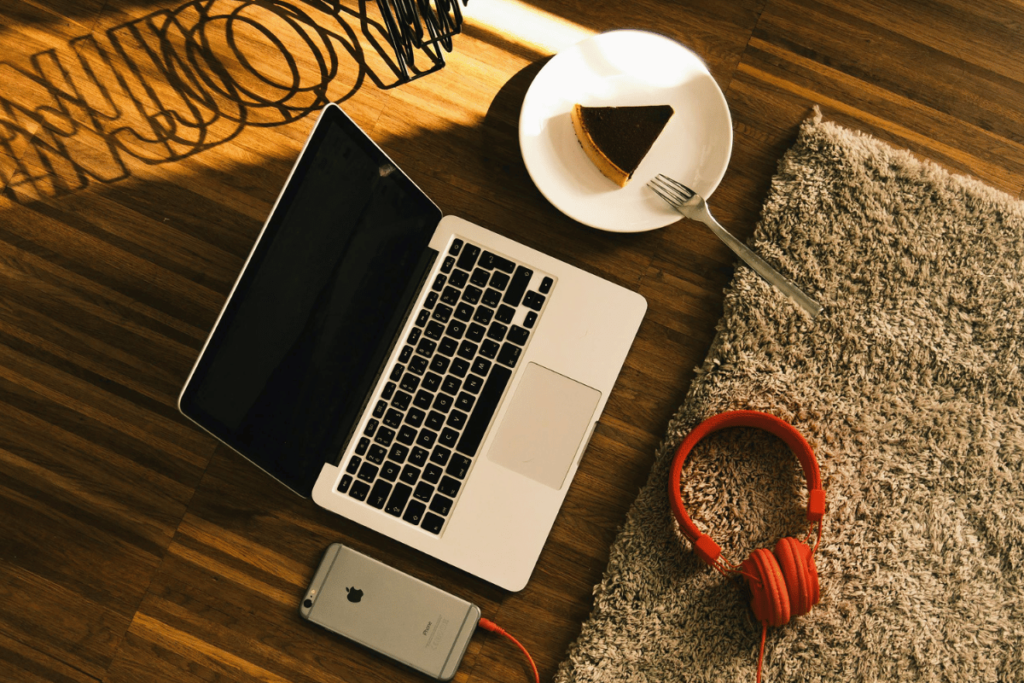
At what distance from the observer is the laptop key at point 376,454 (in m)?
0.86

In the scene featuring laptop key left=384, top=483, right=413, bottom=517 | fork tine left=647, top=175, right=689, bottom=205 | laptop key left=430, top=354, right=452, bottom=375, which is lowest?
laptop key left=384, top=483, right=413, bottom=517

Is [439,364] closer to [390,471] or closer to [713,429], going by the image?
[390,471]

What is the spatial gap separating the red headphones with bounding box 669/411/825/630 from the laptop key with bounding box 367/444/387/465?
38 cm

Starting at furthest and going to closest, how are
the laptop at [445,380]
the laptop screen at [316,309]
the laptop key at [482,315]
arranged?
the laptop key at [482,315], the laptop at [445,380], the laptop screen at [316,309]

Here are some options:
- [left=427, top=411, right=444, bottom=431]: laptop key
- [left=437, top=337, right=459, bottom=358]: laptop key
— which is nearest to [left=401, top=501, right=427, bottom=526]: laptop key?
[left=427, top=411, right=444, bottom=431]: laptop key

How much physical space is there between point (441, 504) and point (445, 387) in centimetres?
16

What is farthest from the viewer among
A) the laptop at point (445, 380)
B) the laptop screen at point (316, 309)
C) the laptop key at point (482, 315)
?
the laptop key at point (482, 315)

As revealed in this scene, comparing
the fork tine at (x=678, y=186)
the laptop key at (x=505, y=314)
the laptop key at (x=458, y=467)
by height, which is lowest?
the laptop key at (x=458, y=467)

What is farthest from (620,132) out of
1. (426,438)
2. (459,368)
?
(426,438)

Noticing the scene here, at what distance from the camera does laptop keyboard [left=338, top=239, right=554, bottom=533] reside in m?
0.86

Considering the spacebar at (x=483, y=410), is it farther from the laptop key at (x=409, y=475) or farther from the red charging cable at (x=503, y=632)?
the red charging cable at (x=503, y=632)

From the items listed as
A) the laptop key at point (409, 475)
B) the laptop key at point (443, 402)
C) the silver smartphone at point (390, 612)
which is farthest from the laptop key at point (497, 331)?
the silver smartphone at point (390, 612)

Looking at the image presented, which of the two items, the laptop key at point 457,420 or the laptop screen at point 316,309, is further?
the laptop key at point 457,420

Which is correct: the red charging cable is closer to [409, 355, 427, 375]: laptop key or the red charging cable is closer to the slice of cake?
[409, 355, 427, 375]: laptop key
